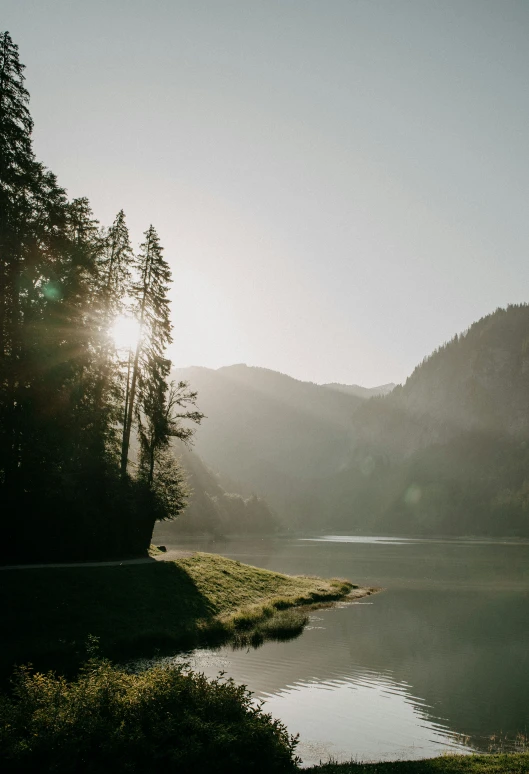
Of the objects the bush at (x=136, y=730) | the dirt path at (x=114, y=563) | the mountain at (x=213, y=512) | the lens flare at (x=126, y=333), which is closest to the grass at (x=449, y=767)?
the bush at (x=136, y=730)

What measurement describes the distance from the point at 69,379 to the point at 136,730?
22.9 metres

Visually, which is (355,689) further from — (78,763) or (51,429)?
(51,429)

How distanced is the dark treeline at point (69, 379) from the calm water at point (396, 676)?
12.1 m

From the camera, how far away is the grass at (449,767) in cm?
1150

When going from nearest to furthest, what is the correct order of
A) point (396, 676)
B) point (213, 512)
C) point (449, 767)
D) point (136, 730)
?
point (136, 730) < point (449, 767) < point (396, 676) < point (213, 512)

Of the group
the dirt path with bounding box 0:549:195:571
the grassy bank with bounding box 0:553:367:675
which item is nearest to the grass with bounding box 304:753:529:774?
the grassy bank with bounding box 0:553:367:675

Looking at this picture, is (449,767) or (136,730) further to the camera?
(449,767)

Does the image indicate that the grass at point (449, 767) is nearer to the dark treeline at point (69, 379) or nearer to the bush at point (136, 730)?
the bush at point (136, 730)

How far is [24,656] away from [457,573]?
172ft

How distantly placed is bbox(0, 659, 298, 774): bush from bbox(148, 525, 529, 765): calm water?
3624 mm

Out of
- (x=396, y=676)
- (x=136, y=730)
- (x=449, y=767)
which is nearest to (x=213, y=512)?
(x=396, y=676)

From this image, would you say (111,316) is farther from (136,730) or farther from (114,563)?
(136,730)

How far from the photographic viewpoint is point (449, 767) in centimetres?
1188

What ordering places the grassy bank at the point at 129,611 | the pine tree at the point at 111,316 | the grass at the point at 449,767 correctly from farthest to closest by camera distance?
the pine tree at the point at 111,316, the grassy bank at the point at 129,611, the grass at the point at 449,767
